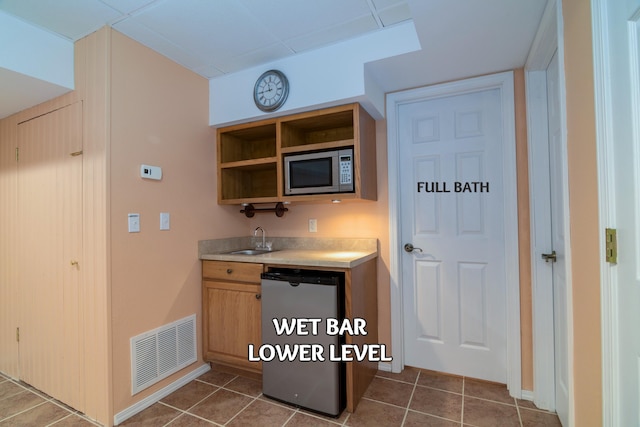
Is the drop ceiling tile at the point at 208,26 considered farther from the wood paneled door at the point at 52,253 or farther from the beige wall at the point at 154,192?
the wood paneled door at the point at 52,253

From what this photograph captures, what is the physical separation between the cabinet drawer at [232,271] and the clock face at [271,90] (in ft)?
3.90

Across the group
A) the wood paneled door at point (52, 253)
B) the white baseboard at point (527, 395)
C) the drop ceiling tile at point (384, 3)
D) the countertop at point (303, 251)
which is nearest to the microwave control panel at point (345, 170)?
the countertop at point (303, 251)

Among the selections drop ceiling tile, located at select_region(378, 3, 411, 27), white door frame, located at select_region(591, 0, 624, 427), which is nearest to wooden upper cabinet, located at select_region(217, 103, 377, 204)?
drop ceiling tile, located at select_region(378, 3, 411, 27)

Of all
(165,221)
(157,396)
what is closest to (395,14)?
(165,221)

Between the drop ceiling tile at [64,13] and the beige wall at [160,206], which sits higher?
the drop ceiling tile at [64,13]

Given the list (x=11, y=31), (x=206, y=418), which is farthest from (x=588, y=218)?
(x=11, y=31)

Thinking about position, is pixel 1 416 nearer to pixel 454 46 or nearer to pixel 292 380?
pixel 292 380

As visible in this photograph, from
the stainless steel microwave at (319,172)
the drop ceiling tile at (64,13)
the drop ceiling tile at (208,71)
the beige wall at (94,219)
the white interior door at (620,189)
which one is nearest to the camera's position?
the white interior door at (620,189)

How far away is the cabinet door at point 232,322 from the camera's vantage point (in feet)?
7.16

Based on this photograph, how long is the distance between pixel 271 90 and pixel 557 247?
2146mm

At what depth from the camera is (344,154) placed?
2.12 m

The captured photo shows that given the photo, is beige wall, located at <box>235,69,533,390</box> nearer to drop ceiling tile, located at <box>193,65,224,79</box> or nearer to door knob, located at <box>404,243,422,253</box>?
door knob, located at <box>404,243,422,253</box>

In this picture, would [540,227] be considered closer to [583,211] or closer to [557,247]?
[557,247]

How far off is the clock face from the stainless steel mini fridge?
1233 mm
